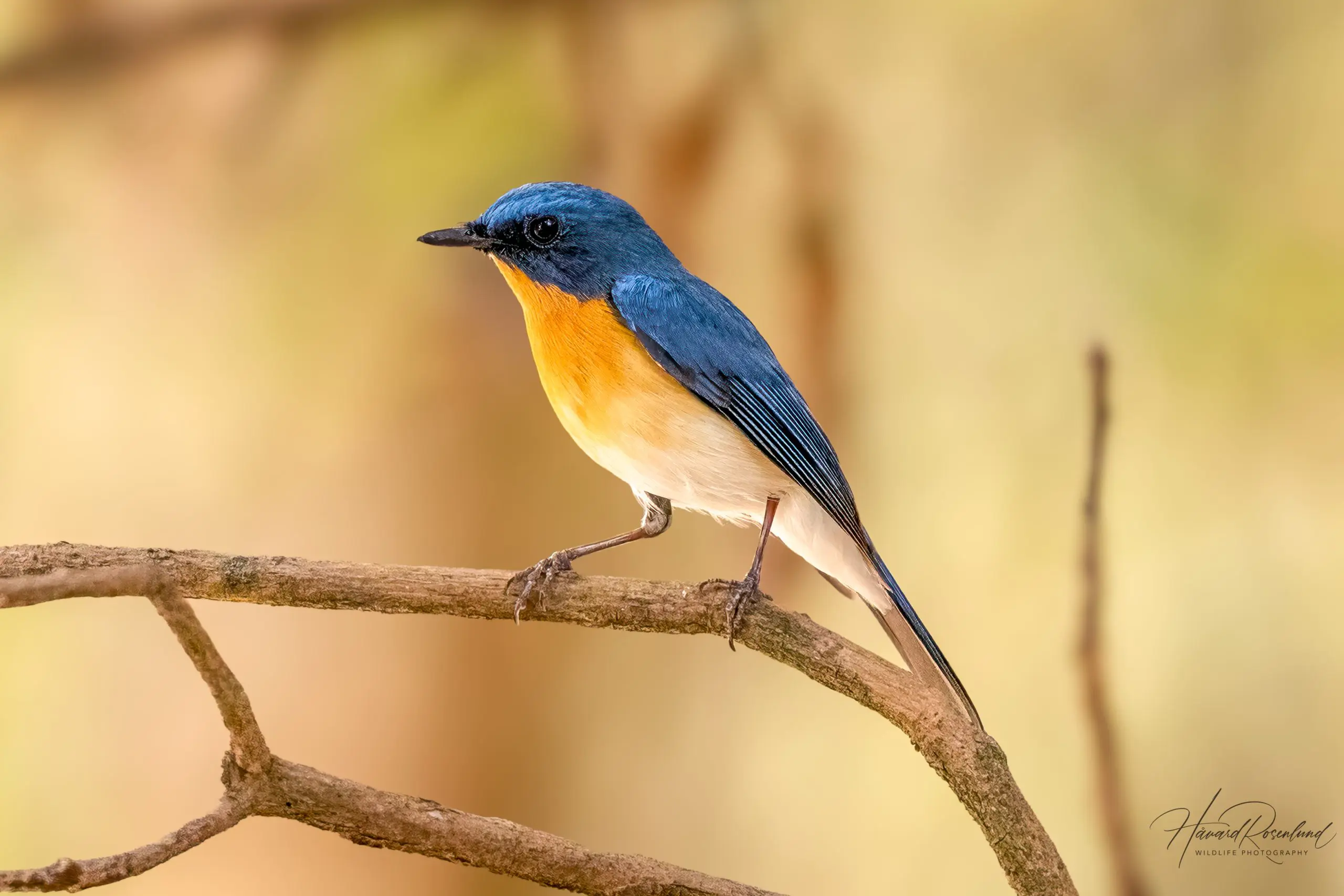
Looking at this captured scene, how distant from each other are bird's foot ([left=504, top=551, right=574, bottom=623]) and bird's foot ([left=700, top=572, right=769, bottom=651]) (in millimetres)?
209

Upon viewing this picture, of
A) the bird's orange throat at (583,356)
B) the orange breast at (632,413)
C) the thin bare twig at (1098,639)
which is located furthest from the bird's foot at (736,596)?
the thin bare twig at (1098,639)

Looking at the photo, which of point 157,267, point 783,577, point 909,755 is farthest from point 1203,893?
point 157,267

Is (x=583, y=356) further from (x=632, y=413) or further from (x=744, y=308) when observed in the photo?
(x=744, y=308)

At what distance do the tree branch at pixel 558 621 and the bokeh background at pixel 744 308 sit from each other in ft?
2.23

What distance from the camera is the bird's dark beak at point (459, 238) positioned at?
1.56 metres

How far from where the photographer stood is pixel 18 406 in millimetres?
2092

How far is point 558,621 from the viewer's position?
144 cm

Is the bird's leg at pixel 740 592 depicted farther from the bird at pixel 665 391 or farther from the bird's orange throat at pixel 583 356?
the bird's orange throat at pixel 583 356

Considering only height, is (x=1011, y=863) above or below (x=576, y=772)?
below

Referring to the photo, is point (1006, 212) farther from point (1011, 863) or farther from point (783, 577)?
point (1011, 863)

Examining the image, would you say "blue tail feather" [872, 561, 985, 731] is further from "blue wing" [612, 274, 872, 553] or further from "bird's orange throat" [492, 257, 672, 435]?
"bird's orange throat" [492, 257, 672, 435]

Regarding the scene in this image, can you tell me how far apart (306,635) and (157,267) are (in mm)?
815

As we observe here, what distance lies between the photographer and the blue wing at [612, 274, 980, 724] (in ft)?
5.09

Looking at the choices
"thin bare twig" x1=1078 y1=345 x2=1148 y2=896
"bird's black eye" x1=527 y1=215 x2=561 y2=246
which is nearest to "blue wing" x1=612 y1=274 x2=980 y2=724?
"bird's black eye" x1=527 y1=215 x2=561 y2=246
